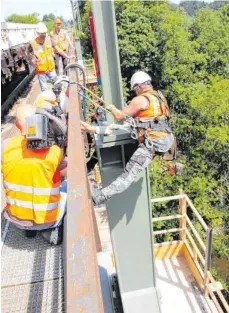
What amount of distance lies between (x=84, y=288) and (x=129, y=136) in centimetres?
234

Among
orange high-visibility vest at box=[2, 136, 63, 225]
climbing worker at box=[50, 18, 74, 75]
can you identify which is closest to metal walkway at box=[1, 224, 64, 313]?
orange high-visibility vest at box=[2, 136, 63, 225]

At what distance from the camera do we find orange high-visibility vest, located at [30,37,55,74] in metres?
6.49

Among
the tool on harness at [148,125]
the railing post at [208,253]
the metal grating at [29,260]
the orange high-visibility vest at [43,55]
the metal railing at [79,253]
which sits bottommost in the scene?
the railing post at [208,253]

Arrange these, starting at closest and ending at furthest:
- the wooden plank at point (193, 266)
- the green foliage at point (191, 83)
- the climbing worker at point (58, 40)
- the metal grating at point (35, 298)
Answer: the metal grating at point (35, 298) < the wooden plank at point (193, 266) < the climbing worker at point (58, 40) < the green foliage at point (191, 83)

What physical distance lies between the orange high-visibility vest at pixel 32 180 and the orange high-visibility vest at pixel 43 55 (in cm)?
431

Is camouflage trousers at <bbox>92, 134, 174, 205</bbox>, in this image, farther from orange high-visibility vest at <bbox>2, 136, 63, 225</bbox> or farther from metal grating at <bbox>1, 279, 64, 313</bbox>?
metal grating at <bbox>1, 279, 64, 313</bbox>

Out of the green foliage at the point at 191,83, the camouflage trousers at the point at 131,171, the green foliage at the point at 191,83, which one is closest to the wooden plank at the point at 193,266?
the camouflage trousers at the point at 131,171

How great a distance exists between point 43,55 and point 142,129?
3.94 meters

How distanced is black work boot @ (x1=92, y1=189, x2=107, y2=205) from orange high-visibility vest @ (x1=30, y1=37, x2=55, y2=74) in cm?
408

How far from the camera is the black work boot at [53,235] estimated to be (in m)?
2.71

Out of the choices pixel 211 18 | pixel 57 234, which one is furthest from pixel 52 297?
pixel 211 18

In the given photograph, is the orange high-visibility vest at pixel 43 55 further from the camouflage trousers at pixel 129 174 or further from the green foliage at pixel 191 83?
the green foliage at pixel 191 83

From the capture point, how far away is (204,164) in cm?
2148

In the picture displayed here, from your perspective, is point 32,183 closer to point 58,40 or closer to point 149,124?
point 149,124
